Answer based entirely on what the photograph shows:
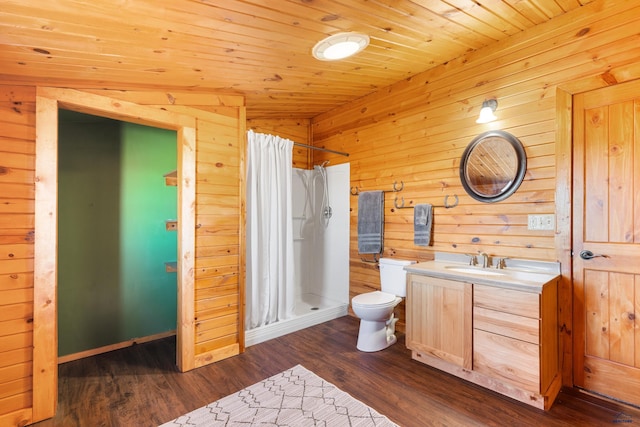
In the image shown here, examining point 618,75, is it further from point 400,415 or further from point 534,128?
point 400,415

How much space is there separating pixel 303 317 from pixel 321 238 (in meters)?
1.13

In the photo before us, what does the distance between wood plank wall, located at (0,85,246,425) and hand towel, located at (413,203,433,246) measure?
1.62 meters

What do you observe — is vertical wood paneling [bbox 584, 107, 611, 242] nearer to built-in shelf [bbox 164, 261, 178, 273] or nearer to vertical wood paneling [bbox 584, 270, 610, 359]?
vertical wood paneling [bbox 584, 270, 610, 359]

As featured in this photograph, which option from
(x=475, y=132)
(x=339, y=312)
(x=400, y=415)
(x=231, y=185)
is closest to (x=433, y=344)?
(x=400, y=415)

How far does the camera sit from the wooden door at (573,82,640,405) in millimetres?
1895

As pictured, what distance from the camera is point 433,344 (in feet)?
7.57

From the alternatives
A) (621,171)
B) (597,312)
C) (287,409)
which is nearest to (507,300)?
(597,312)

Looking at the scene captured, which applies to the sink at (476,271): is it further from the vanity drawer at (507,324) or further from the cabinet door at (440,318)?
the vanity drawer at (507,324)

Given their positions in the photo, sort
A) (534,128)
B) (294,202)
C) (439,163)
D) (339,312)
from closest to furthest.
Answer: (534,128) → (439,163) → (339,312) → (294,202)

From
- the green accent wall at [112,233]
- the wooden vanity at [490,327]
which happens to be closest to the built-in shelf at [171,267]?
the green accent wall at [112,233]

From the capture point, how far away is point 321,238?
13.3 ft

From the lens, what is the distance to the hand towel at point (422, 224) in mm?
2816

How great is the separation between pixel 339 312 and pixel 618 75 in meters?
3.08

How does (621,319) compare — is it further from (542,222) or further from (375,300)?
(375,300)
